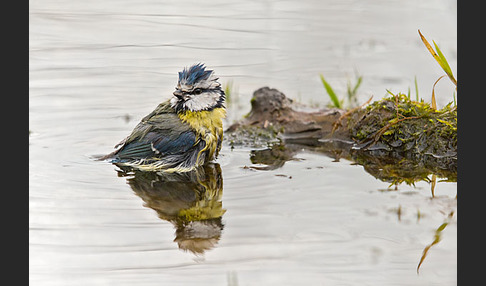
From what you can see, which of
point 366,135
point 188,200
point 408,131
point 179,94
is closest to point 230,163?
point 179,94

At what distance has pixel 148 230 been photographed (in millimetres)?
4953

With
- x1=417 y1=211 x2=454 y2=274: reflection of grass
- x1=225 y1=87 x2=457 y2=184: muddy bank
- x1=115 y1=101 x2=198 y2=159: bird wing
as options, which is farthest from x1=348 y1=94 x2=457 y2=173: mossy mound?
x1=115 y1=101 x2=198 y2=159: bird wing

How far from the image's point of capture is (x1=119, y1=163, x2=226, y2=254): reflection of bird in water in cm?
485

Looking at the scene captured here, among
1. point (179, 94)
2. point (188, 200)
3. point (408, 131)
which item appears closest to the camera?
point (188, 200)

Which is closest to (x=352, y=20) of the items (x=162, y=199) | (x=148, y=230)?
(x=162, y=199)

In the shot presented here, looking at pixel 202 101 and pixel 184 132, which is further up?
pixel 202 101

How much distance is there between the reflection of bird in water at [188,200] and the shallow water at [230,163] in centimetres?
3

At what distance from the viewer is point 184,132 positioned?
651 centimetres

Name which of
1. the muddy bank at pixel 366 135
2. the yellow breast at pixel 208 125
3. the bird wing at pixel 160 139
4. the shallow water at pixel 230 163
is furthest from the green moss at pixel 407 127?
the bird wing at pixel 160 139

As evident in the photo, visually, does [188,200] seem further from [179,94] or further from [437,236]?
[437,236]

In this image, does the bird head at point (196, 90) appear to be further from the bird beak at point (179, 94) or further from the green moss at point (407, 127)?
the green moss at point (407, 127)

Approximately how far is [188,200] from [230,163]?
112cm

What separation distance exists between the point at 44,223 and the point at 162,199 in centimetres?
101

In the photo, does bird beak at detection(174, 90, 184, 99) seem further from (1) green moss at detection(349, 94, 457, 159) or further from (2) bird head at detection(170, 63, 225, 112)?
(1) green moss at detection(349, 94, 457, 159)
